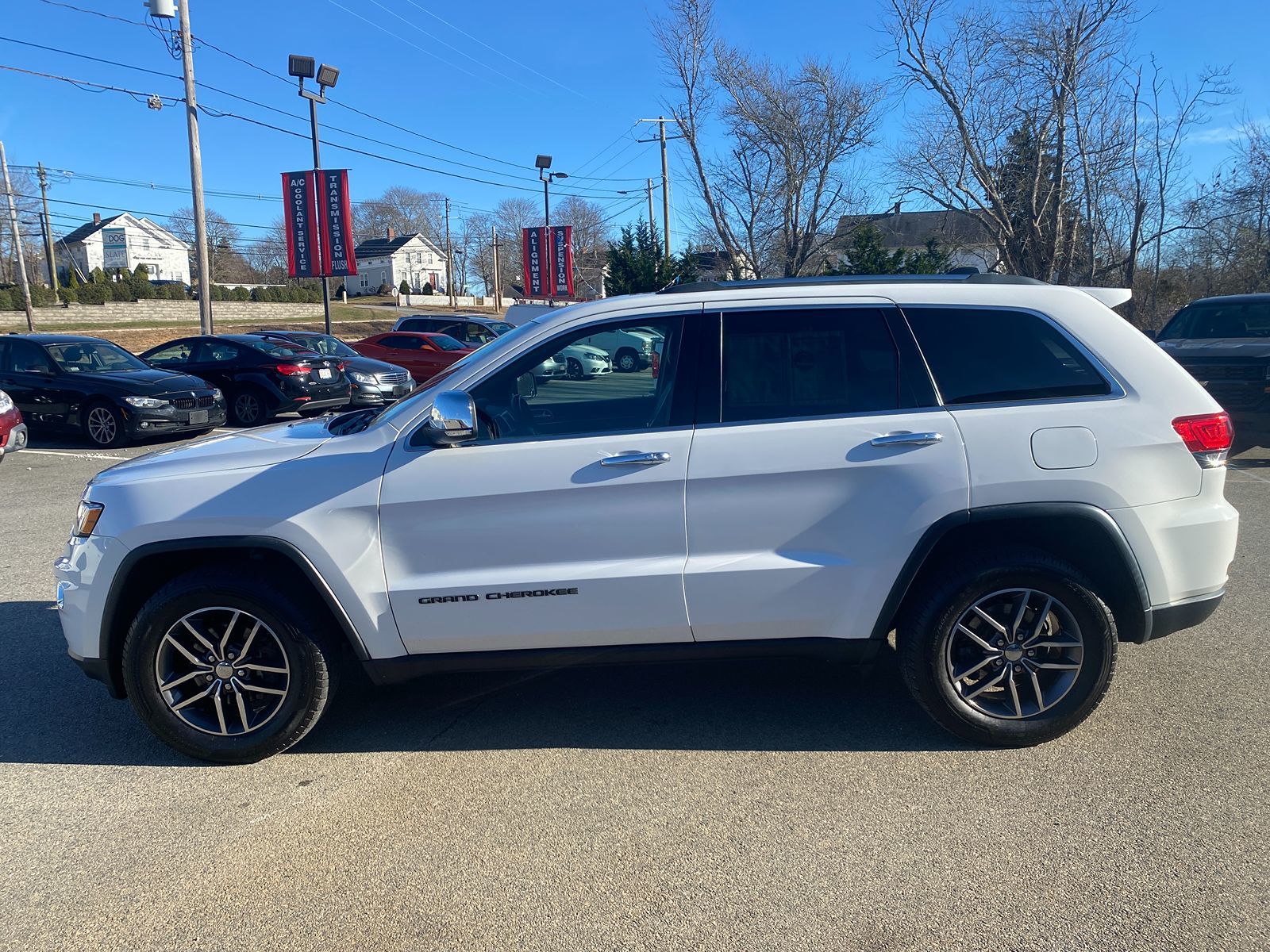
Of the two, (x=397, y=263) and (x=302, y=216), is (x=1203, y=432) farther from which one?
(x=397, y=263)

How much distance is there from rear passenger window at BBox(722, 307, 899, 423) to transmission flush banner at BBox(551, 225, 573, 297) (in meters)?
35.1

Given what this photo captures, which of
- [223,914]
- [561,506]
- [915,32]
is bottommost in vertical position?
[223,914]

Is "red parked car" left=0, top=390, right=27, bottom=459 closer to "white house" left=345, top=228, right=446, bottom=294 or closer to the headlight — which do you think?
the headlight

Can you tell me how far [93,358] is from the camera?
45.0ft

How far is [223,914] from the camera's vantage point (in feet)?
9.52

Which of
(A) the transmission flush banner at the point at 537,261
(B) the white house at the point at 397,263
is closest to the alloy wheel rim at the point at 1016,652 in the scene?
(A) the transmission flush banner at the point at 537,261

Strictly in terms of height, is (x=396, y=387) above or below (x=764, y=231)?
below

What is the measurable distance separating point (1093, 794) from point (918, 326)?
1894mm

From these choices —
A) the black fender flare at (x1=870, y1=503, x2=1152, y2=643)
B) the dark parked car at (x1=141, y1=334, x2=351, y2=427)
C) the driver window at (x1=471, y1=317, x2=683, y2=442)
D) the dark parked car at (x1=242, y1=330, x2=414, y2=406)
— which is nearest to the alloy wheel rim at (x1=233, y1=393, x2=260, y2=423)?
the dark parked car at (x1=141, y1=334, x2=351, y2=427)

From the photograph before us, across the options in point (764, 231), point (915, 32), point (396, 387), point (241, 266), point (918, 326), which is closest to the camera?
point (918, 326)

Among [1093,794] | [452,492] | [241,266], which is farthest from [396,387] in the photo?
[241,266]

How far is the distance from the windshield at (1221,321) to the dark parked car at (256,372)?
42.3 feet

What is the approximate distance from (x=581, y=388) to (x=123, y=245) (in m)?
111

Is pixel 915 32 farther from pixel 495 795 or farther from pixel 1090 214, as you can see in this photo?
pixel 495 795
